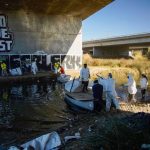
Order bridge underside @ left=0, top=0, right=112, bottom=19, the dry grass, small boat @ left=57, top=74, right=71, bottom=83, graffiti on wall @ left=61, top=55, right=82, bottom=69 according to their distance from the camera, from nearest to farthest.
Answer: bridge underside @ left=0, top=0, right=112, bottom=19 < small boat @ left=57, top=74, right=71, bottom=83 < the dry grass < graffiti on wall @ left=61, top=55, right=82, bottom=69

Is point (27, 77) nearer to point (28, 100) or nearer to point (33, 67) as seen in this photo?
point (33, 67)

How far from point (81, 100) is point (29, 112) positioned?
345cm

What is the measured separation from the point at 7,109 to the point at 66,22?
68.2 feet

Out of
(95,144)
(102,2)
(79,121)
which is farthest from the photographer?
(102,2)

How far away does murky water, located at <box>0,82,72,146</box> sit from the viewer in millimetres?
14644

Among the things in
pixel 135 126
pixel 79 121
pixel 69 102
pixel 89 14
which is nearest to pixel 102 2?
pixel 89 14

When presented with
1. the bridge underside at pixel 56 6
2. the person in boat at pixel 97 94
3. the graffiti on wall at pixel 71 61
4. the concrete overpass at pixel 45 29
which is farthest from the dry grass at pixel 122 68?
the person in boat at pixel 97 94

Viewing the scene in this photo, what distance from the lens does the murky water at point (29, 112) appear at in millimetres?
14644

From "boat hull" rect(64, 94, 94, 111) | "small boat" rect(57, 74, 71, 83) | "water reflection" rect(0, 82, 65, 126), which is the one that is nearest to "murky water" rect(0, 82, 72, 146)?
"water reflection" rect(0, 82, 65, 126)

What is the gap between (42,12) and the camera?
37.2 m

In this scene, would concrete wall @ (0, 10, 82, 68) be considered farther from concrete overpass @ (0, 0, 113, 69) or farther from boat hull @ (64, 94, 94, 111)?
boat hull @ (64, 94, 94, 111)

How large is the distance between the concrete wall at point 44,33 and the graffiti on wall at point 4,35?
1.18 ft

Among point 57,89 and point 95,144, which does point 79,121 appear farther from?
point 57,89

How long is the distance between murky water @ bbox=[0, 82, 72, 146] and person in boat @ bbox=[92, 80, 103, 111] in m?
1.70
